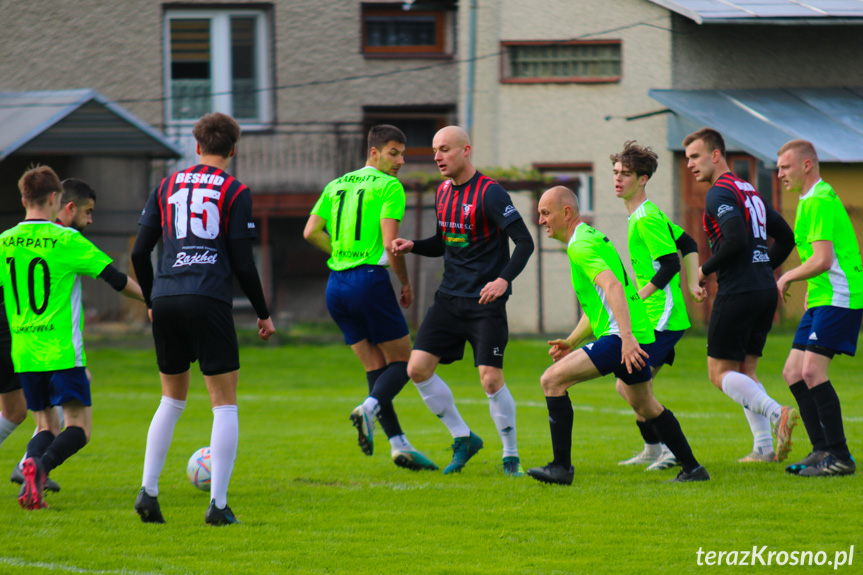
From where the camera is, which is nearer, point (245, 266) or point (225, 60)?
point (245, 266)

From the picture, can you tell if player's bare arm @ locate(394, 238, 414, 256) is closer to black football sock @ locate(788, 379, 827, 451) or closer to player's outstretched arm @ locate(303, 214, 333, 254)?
player's outstretched arm @ locate(303, 214, 333, 254)

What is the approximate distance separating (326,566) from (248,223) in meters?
1.82

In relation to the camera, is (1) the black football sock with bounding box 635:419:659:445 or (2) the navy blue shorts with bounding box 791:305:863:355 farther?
(1) the black football sock with bounding box 635:419:659:445

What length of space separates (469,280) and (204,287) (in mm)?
2103

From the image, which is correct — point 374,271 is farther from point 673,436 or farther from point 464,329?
point 673,436

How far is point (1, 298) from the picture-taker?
697 cm

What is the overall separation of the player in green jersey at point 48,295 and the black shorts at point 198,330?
2.79 ft

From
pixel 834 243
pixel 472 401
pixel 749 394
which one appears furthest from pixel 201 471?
pixel 472 401

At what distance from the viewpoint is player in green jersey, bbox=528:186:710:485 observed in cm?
605

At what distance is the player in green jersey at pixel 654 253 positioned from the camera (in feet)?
21.9

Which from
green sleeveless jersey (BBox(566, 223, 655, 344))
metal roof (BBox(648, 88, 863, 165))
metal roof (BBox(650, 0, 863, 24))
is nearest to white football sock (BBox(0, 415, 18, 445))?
green sleeveless jersey (BBox(566, 223, 655, 344))

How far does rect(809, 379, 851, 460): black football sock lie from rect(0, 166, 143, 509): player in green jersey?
4255 mm

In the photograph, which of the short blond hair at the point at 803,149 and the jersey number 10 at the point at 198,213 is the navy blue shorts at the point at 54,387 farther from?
the short blond hair at the point at 803,149

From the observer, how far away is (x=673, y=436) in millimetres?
6344
